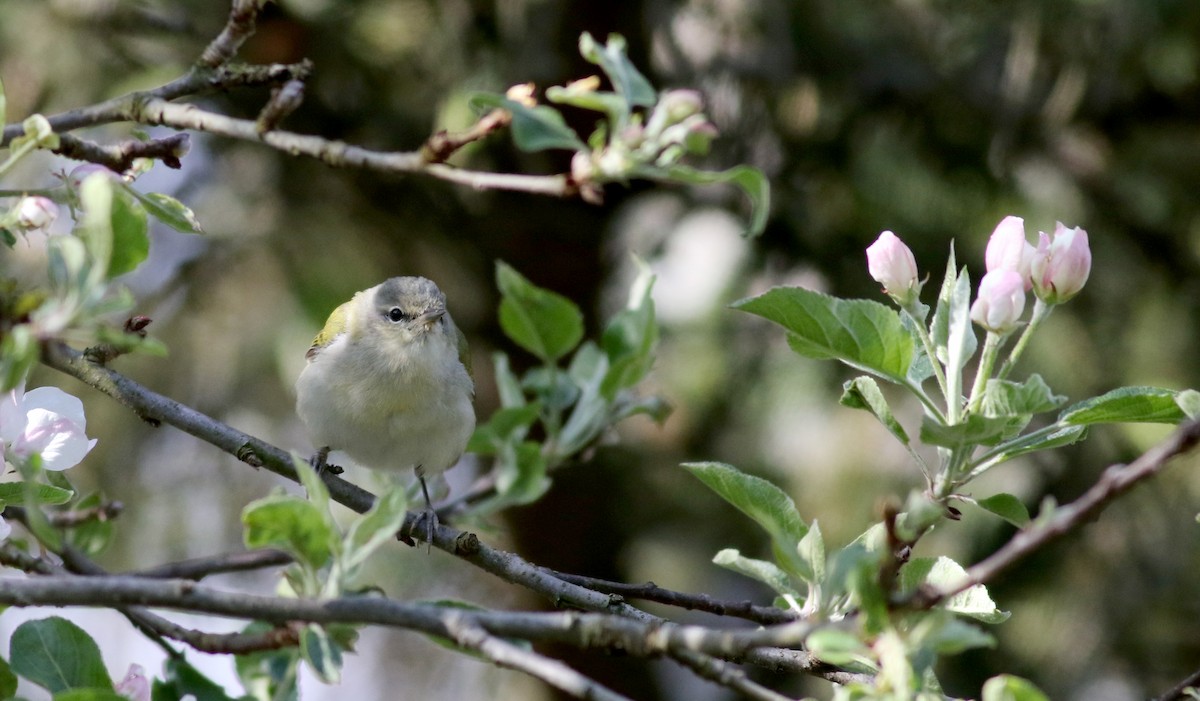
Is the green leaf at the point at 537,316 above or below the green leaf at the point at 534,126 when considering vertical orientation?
below

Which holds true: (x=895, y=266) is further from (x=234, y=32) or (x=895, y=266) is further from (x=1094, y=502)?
(x=234, y=32)

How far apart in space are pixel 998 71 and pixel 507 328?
4212mm

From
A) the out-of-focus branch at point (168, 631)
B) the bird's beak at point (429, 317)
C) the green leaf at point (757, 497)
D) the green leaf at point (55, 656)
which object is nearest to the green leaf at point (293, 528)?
the out-of-focus branch at point (168, 631)

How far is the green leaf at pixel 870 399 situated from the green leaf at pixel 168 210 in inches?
33.7

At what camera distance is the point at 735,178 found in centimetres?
118

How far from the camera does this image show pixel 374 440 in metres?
2.79

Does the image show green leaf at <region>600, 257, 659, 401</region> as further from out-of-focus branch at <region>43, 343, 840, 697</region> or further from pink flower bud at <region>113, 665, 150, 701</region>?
pink flower bud at <region>113, 665, 150, 701</region>

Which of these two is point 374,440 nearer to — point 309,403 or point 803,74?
point 309,403

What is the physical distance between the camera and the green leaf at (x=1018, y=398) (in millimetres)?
1287

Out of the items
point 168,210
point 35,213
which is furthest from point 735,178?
point 35,213

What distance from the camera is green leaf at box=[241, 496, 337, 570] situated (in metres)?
1.14

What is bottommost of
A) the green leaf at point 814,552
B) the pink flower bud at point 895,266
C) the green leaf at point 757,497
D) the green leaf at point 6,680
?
the green leaf at point 6,680

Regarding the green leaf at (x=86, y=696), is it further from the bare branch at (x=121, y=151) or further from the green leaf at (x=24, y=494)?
the bare branch at (x=121, y=151)

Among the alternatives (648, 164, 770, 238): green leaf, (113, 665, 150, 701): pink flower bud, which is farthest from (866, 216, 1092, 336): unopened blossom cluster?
(113, 665, 150, 701): pink flower bud
